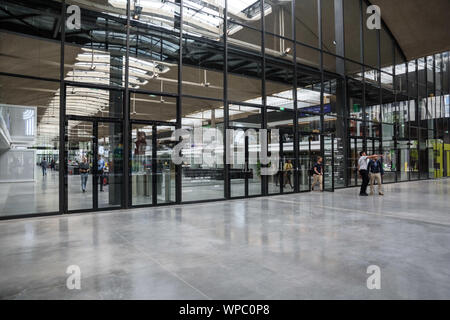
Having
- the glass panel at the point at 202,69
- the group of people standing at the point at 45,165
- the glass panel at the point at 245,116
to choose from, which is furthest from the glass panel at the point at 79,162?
the glass panel at the point at 245,116

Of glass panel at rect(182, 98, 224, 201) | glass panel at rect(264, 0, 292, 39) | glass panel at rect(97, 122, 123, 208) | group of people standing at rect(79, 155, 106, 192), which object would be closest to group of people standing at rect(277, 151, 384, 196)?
glass panel at rect(182, 98, 224, 201)

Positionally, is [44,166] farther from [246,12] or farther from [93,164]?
[246,12]

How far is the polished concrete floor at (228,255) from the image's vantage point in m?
2.98

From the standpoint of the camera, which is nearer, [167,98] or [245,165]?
[167,98]

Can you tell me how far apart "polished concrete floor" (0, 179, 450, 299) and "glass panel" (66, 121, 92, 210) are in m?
0.83

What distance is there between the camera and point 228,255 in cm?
409

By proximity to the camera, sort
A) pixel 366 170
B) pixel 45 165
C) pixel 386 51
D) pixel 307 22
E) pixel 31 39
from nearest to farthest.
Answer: pixel 31 39, pixel 45 165, pixel 366 170, pixel 307 22, pixel 386 51

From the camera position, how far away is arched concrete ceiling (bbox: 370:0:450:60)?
15.0 meters

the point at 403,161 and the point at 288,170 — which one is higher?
the point at 403,161

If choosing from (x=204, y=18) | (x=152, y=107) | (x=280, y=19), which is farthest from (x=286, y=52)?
(x=152, y=107)

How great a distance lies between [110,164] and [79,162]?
759mm

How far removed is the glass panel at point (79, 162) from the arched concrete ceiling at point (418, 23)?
1531 cm
